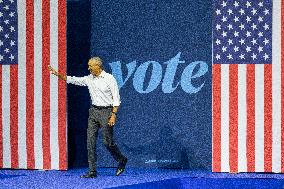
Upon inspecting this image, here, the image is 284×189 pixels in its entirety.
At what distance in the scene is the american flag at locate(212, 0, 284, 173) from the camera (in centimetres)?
864

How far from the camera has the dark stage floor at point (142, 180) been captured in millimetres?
7570

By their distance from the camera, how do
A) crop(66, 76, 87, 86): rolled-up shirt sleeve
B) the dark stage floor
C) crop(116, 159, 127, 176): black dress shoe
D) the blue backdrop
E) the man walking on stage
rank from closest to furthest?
the dark stage floor → the man walking on stage → crop(66, 76, 87, 86): rolled-up shirt sleeve → crop(116, 159, 127, 176): black dress shoe → the blue backdrop

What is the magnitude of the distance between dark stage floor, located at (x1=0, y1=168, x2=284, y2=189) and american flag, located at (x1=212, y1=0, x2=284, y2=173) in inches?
13.5

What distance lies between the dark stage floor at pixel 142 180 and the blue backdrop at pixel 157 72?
2.04 feet

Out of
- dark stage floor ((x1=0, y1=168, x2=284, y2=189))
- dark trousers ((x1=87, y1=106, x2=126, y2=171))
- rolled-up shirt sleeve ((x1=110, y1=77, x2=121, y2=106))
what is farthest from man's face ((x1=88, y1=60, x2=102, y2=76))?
dark stage floor ((x1=0, y1=168, x2=284, y2=189))

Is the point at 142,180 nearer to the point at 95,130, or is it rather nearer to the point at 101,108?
the point at 95,130

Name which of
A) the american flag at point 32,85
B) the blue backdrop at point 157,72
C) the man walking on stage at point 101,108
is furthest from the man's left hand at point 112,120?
the blue backdrop at point 157,72

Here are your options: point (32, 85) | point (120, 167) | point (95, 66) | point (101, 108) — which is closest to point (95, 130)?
point (101, 108)

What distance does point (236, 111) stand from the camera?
873 centimetres

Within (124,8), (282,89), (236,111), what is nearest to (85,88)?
(124,8)

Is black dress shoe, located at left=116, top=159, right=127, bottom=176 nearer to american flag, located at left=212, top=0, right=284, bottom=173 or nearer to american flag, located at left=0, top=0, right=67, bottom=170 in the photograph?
american flag, located at left=0, top=0, right=67, bottom=170

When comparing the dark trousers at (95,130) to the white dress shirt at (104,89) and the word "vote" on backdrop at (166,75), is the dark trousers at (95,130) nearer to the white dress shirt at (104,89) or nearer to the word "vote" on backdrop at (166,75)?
the white dress shirt at (104,89)

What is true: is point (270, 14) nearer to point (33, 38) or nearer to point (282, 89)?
point (282, 89)

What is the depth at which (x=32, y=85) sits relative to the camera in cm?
898
